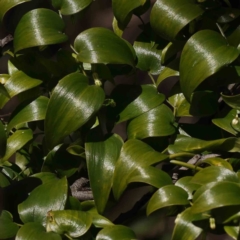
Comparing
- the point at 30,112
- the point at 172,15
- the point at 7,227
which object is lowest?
the point at 7,227

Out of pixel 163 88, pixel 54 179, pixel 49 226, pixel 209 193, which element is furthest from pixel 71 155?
pixel 163 88

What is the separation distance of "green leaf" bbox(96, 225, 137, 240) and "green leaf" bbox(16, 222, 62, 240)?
0.19 ft

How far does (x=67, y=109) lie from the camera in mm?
687

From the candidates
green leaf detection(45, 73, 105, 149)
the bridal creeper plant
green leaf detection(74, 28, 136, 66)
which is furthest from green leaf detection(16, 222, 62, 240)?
green leaf detection(74, 28, 136, 66)

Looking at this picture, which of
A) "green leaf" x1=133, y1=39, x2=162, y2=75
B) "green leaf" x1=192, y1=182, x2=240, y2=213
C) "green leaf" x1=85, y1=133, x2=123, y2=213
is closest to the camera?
"green leaf" x1=192, y1=182, x2=240, y2=213

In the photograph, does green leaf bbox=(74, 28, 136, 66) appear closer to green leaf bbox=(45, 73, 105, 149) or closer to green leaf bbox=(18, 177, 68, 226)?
green leaf bbox=(45, 73, 105, 149)

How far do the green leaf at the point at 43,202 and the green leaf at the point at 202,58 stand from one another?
0.22 meters

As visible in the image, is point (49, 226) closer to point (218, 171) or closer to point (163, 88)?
point (218, 171)

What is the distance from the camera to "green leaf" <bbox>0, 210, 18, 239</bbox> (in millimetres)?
728

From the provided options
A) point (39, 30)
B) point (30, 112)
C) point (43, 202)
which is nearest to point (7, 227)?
point (43, 202)

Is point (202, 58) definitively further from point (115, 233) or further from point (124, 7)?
point (115, 233)

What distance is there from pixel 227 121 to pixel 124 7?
→ 0.72 feet

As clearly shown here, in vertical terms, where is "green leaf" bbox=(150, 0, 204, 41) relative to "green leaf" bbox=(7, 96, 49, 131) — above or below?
above

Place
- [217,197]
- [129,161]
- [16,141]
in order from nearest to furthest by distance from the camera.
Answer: [217,197]
[129,161]
[16,141]
